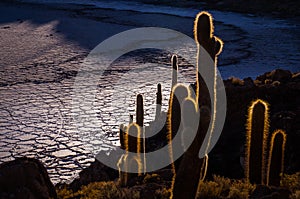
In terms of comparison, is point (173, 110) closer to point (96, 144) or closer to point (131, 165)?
point (131, 165)

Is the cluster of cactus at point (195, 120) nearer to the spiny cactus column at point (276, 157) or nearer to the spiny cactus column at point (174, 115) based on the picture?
the spiny cactus column at point (174, 115)

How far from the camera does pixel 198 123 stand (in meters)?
3.13

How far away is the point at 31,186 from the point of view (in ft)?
12.9

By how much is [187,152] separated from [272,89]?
3.82 meters

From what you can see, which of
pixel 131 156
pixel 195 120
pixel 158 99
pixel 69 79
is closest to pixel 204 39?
pixel 195 120

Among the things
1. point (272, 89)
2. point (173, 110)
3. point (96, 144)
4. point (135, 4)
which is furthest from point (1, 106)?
point (135, 4)

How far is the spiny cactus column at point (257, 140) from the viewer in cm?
388

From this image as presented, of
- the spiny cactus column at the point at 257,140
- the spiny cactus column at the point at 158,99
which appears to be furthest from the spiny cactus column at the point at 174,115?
the spiny cactus column at the point at 158,99

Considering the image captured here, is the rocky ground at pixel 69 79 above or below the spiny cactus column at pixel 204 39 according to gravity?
below

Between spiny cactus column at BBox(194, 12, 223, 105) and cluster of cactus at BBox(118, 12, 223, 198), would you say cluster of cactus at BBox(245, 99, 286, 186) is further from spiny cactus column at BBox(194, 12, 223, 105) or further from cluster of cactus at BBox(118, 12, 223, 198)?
spiny cactus column at BBox(194, 12, 223, 105)

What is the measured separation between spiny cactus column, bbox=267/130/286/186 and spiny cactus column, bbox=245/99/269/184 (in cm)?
7

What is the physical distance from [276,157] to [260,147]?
14 cm

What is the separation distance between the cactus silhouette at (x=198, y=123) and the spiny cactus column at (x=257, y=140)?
2.24 feet

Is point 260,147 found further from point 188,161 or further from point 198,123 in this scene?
point 198,123
